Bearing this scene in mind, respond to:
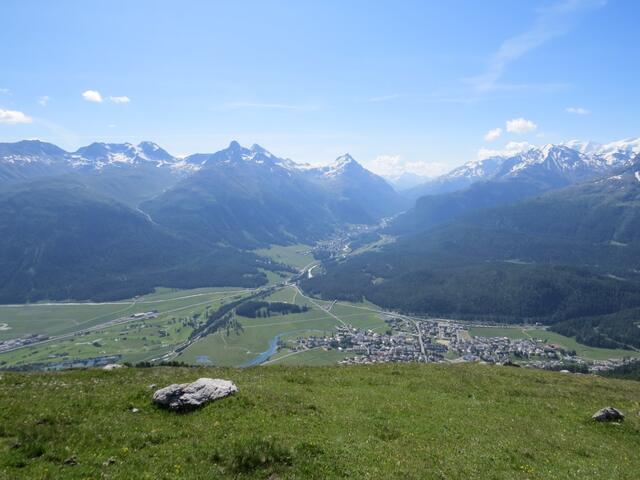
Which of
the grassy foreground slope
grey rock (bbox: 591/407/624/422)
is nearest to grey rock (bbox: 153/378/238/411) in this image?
the grassy foreground slope

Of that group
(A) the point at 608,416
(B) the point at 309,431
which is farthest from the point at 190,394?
(A) the point at 608,416

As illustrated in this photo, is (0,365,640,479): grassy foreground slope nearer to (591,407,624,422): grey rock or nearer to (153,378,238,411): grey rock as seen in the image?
(153,378,238,411): grey rock

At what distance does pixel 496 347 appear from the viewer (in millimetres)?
192000

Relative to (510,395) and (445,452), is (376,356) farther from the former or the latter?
(445,452)

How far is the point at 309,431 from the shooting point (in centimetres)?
2400

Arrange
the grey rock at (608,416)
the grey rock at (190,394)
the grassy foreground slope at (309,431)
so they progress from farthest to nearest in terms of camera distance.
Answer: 1. the grey rock at (608,416)
2. the grey rock at (190,394)
3. the grassy foreground slope at (309,431)

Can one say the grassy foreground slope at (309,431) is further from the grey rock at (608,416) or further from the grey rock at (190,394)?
the grey rock at (608,416)

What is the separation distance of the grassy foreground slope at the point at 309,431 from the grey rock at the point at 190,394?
0.80 meters

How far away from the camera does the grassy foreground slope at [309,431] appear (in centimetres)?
1939

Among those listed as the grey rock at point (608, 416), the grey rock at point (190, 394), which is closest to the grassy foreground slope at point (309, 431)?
the grey rock at point (190, 394)

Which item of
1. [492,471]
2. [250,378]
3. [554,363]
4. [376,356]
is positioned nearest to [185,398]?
[250,378]

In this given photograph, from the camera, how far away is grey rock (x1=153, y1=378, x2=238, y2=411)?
2658cm

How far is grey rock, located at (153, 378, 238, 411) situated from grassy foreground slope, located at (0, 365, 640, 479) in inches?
31.4

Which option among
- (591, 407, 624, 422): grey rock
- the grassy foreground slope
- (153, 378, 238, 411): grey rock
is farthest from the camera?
(591, 407, 624, 422): grey rock
